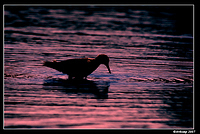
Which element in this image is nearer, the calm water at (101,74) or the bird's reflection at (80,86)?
the calm water at (101,74)

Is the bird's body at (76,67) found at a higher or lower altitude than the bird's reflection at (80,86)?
higher

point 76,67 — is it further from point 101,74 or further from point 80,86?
point 101,74

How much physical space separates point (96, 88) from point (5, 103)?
103 inches

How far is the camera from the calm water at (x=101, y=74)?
28.6 feet

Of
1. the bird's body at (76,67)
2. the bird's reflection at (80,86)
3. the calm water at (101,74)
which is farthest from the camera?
the bird's body at (76,67)

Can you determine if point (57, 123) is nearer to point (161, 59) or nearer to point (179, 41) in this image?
point (161, 59)

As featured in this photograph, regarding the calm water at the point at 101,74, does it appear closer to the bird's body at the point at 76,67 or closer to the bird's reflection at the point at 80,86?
the bird's reflection at the point at 80,86

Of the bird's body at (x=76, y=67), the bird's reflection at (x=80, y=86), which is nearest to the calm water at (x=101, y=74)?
the bird's reflection at (x=80, y=86)

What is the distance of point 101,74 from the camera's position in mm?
12688

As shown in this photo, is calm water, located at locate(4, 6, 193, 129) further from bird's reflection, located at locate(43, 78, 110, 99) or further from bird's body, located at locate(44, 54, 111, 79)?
bird's body, located at locate(44, 54, 111, 79)

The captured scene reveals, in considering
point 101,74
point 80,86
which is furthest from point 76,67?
point 101,74

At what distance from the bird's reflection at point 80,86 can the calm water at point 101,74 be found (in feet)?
0.09

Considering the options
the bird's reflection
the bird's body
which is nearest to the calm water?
the bird's reflection

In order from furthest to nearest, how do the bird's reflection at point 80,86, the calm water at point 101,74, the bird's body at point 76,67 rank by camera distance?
the bird's body at point 76,67, the bird's reflection at point 80,86, the calm water at point 101,74
